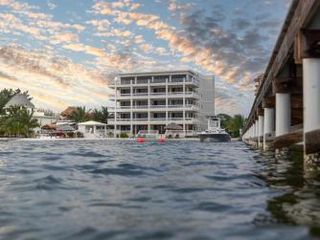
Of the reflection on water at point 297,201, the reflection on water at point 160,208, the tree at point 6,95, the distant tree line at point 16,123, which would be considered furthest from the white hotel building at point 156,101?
the reflection on water at point 160,208

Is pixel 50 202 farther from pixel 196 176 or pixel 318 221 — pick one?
pixel 196 176

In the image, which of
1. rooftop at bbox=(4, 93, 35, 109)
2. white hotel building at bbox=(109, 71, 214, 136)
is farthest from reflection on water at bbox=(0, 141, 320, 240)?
rooftop at bbox=(4, 93, 35, 109)

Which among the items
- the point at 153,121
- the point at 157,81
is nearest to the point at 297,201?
the point at 153,121

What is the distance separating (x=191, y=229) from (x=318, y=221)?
4.38 ft

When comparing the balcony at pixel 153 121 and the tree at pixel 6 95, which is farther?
the tree at pixel 6 95

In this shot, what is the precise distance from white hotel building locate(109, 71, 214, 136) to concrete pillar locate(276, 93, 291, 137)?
74.3 metres

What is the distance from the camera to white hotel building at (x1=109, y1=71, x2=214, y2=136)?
93.5 m

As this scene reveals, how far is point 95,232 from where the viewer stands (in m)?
4.30

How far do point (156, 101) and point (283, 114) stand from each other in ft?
269

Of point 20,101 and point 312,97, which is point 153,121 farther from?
point 312,97

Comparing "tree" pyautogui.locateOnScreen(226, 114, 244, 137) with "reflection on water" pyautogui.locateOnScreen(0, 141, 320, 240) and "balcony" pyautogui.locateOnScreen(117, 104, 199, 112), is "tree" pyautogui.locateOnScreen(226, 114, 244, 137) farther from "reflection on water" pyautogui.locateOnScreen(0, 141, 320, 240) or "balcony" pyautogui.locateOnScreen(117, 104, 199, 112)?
"reflection on water" pyautogui.locateOnScreen(0, 141, 320, 240)

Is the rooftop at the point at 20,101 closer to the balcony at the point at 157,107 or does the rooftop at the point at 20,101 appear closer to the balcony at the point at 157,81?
the balcony at the point at 157,81

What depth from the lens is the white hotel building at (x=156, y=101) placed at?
93.5 meters

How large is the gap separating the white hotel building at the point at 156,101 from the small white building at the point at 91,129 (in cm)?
449
